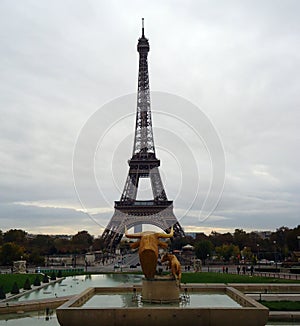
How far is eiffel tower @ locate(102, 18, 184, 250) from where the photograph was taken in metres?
73.0

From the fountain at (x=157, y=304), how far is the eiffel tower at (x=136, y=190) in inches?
1903

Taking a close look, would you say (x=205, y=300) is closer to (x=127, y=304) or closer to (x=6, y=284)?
(x=127, y=304)

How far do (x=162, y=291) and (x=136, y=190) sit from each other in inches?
2554

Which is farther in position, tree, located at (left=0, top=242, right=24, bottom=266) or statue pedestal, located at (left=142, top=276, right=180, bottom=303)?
tree, located at (left=0, top=242, right=24, bottom=266)

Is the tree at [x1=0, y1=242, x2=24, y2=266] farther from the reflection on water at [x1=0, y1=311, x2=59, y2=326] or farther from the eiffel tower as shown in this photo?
the reflection on water at [x1=0, y1=311, x2=59, y2=326]

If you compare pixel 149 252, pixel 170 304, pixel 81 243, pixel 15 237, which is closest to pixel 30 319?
pixel 149 252

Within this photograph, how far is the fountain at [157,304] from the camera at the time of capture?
13.0m

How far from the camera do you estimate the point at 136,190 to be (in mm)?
80625

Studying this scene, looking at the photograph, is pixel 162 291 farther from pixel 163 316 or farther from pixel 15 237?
pixel 15 237

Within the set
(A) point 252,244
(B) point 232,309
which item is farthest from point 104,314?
(A) point 252,244

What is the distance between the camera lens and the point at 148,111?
3428 inches

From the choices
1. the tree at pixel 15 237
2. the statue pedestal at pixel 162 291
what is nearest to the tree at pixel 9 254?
the tree at pixel 15 237

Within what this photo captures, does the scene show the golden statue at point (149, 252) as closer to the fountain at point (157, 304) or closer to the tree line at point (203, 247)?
the fountain at point (157, 304)

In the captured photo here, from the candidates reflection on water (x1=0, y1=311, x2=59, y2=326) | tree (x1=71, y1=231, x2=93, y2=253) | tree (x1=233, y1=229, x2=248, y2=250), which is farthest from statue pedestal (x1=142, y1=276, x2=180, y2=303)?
tree (x1=71, y1=231, x2=93, y2=253)
